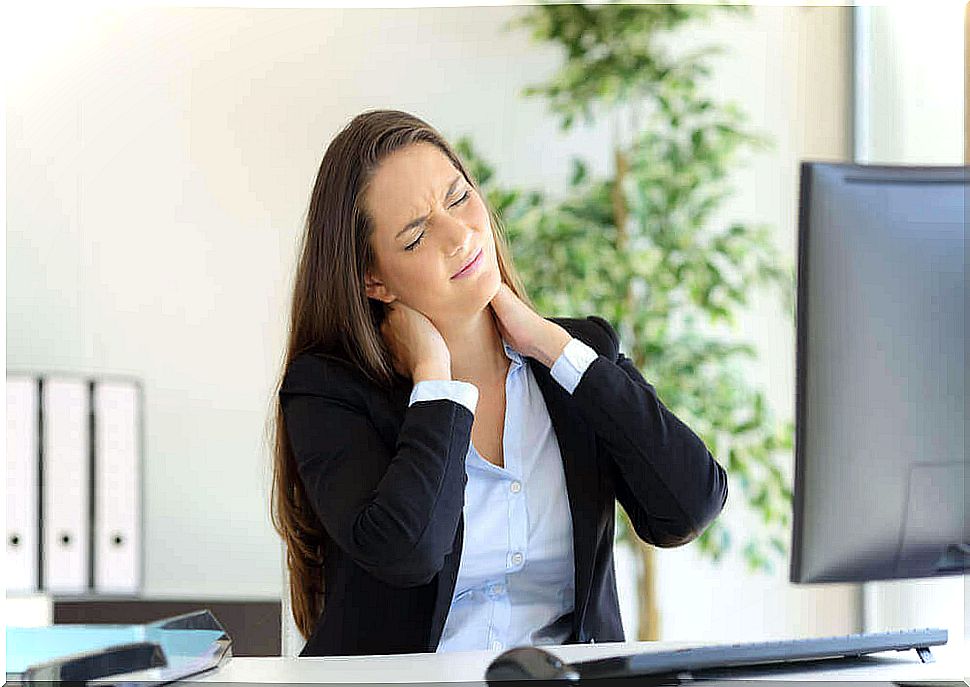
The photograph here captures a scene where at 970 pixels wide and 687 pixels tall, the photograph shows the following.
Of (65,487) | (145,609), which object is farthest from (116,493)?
(145,609)

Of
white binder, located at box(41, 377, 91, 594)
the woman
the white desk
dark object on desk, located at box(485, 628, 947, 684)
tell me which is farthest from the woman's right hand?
white binder, located at box(41, 377, 91, 594)

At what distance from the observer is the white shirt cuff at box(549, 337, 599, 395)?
A: 4.17 ft

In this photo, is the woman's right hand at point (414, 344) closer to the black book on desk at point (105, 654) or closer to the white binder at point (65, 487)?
the black book on desk at point (105, 654)

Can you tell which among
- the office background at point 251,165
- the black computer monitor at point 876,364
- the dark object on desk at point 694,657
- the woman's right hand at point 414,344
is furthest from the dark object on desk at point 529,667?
the office background at point 251,165

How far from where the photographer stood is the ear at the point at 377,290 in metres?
1.36

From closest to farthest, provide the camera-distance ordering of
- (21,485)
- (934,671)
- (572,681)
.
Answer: (572,681)
(934,671)
(21,485)

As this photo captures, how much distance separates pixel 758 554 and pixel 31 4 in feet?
7.07

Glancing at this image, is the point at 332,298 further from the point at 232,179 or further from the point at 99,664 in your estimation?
the point at 232,179

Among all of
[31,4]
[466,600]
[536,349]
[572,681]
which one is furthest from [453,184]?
[31,4]

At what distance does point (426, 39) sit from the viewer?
299 cm

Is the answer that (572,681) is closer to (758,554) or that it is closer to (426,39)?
(758,554)

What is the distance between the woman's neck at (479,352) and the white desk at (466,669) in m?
0.40

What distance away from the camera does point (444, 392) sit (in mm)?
1230

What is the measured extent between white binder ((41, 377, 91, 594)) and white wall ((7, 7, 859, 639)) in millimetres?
309
